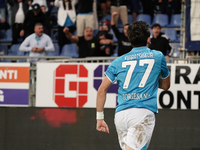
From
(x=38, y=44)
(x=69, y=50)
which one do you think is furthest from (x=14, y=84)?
(x=69, y=50)

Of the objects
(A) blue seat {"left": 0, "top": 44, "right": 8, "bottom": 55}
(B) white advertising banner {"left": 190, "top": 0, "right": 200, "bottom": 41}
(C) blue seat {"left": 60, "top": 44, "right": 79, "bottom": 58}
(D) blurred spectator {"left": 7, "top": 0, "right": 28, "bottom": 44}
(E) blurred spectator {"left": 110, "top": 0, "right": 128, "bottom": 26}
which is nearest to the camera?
(B) white advertising banner {"left": 190, "top": 0, "right": 200, "bottom": 41}

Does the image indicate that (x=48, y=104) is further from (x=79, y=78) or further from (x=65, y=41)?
(x=65, y=41)

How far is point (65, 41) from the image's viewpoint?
12250 mm

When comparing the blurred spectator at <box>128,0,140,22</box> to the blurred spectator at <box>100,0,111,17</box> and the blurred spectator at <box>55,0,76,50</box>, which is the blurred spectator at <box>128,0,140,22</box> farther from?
the blurred spectator at <box>55,0,76,50</box>

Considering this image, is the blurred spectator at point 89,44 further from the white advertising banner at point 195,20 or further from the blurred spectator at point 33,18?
the white advertising banner at point 195,20

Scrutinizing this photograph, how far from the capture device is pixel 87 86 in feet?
22.8

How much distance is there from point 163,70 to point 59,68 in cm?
355

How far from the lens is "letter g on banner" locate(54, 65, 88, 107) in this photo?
22.9 feet

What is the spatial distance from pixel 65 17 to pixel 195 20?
497 centimetres

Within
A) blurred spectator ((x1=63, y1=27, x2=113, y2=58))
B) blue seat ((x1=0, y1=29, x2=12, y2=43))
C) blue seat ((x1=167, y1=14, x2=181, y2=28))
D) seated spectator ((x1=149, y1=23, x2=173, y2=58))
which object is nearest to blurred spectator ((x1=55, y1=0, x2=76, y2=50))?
blurred spectator ((x1=63, y1=27, x2=113, y2=58))

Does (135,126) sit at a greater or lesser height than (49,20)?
lesser

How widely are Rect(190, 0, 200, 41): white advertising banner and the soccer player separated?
15.7 ft

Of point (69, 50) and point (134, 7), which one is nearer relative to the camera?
point (69, 50)

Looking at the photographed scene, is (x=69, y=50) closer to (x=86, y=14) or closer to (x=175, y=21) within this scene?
(x=86, y=14)
